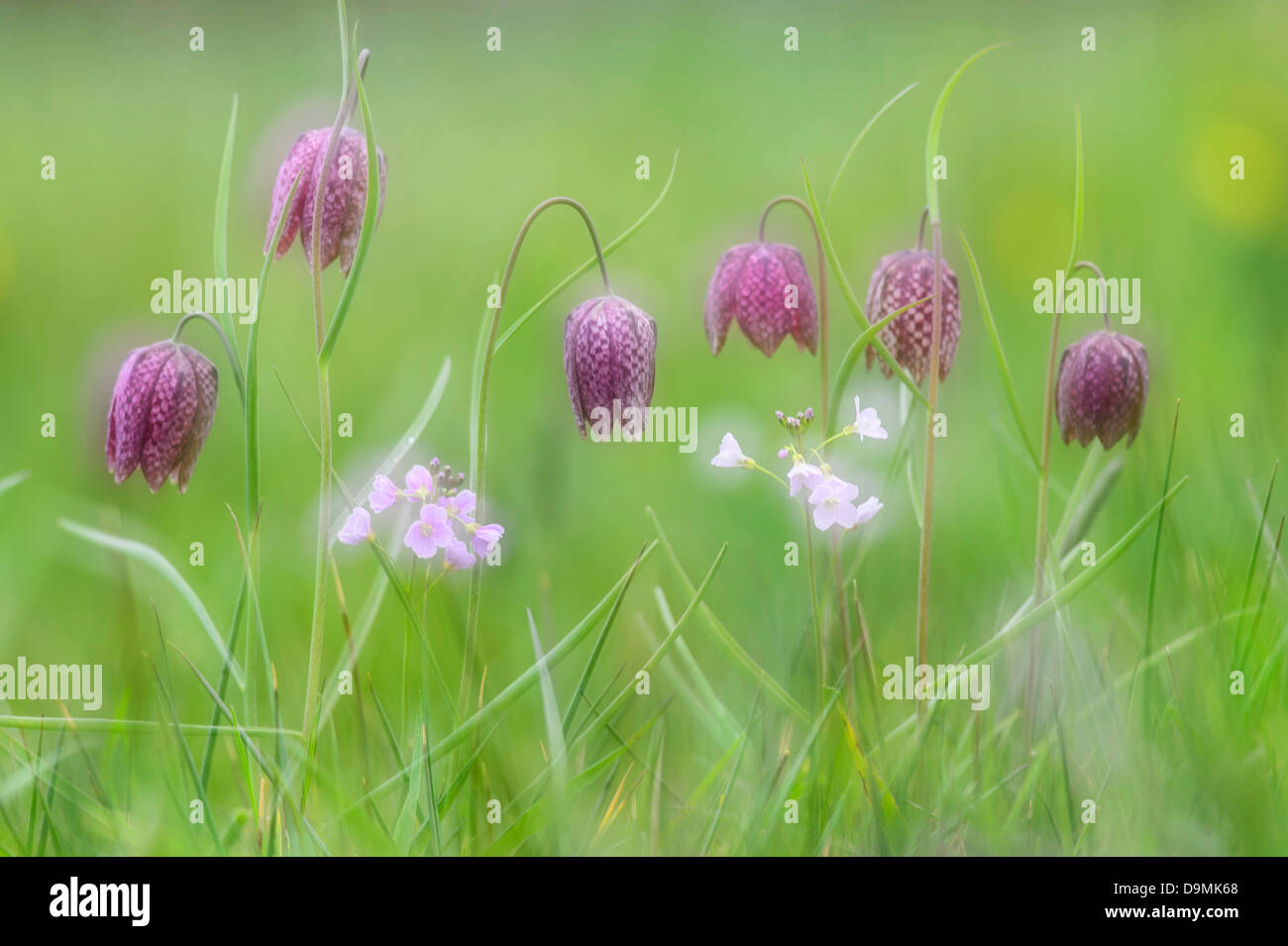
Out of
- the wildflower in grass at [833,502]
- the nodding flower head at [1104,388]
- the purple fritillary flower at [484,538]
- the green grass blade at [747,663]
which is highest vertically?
the nodding flower head at [1104,388]

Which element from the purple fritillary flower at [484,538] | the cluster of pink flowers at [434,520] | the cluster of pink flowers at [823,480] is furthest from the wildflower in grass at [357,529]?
the cluster of pink flowers at [823,480]

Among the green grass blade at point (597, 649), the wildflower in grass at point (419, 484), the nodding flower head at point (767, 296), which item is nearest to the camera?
the green grass blade at point (597, 649)

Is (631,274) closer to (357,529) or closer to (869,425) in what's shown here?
(869,425)

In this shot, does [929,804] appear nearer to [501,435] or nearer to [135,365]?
[135,365]

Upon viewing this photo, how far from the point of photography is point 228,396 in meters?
2.49

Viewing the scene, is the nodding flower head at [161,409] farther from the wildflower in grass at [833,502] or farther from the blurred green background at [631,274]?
the wildflower in grass at [833,502]

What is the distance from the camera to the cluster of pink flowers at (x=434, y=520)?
1.17 meters

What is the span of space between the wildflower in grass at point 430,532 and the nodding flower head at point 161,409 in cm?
30

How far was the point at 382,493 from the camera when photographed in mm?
1190

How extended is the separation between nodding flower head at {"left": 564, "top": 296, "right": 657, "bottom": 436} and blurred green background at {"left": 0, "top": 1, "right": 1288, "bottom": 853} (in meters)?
0.32

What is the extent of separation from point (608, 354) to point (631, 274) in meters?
1.09

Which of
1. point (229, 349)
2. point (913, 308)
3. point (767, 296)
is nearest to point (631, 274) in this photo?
point (767, 296)

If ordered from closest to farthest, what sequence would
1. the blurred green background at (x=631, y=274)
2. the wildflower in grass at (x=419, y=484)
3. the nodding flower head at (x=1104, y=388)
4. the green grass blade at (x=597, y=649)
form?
the green grass blade at (x=597, y=649) < the wildflower in grass at (x=419, y=484) < the nodding flower head at (x=1104, y=388) < the blurred green background at (x=631, y=274)

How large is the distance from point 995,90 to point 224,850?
2.04 metres
